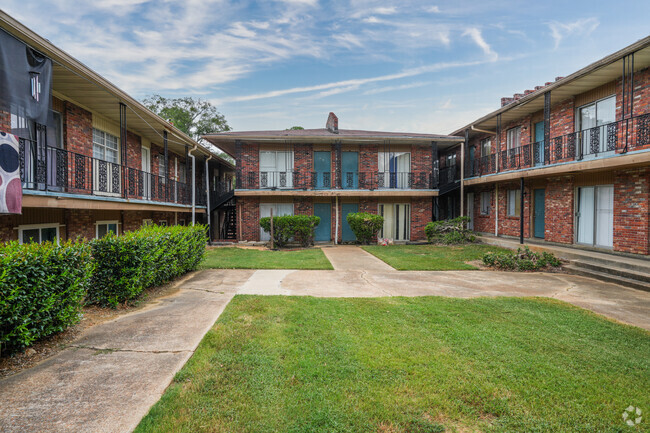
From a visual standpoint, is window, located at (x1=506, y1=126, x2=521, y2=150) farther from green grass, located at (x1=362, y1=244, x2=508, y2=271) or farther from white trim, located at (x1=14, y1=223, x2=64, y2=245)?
white trim, located at (x1=14, y1=223, x2=64, y2=245)

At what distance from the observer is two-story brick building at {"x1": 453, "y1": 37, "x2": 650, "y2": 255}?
897 centimetres

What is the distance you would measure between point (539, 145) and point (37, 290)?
16376 millimetres

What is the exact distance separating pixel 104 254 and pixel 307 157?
41.2 feet

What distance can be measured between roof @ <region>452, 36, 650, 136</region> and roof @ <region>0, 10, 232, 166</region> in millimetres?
13541

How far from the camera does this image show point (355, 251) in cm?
1334

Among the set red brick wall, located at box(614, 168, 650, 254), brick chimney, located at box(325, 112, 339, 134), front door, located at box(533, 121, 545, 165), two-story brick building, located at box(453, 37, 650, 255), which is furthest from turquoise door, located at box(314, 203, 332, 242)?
red brick wall, located at box(614, 168, 650, 254)

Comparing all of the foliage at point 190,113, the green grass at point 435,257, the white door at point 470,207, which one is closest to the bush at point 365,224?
the green grass at point 435,257

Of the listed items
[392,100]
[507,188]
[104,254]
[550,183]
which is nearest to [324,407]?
[104,254]

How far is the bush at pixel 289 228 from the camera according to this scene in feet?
47.1

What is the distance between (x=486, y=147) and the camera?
17094 mm

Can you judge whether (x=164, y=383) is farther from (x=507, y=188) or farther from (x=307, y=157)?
(x=507, y=188)

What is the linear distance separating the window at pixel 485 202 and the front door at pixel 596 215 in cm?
531

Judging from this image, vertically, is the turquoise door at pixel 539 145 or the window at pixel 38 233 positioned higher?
the turquoise door at pixel 539 145

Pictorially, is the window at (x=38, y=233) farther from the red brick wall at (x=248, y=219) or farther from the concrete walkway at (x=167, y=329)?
the red brick wall at (x=248, y=219)
